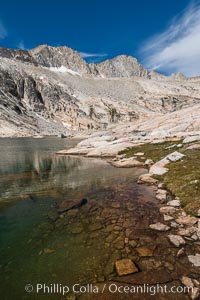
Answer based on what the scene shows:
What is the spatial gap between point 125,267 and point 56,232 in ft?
15.7

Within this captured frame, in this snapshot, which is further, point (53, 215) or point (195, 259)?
point (53, 215)

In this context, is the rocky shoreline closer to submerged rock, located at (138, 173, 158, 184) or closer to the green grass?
the green grass

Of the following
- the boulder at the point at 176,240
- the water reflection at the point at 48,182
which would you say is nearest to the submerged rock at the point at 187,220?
the boulder at the point at 176,240

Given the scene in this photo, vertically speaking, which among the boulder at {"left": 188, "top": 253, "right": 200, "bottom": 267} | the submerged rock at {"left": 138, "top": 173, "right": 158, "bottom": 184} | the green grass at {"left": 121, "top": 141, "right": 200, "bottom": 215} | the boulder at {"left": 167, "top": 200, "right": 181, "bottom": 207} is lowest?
the boulder at {"left": 188, "top": 253, "right": 200, "bottom": 267}

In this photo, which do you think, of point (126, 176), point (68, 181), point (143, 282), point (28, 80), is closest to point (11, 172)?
point (68, 181)

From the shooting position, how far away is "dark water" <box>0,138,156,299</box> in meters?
8.25

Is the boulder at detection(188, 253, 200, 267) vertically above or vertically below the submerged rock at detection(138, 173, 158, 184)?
below

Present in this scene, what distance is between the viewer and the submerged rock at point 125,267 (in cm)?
821

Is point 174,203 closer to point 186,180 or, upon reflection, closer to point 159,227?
point 159,227

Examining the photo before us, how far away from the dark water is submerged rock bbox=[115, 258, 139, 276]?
542 millimetres

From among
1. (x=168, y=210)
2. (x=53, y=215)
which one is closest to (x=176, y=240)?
(x=168, y=210)

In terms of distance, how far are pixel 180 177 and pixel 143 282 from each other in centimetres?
1297

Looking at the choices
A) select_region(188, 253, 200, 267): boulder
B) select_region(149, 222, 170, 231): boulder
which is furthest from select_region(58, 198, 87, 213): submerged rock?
select_region(188, 253, 200, 267): boulder

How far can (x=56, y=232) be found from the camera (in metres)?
11.6
